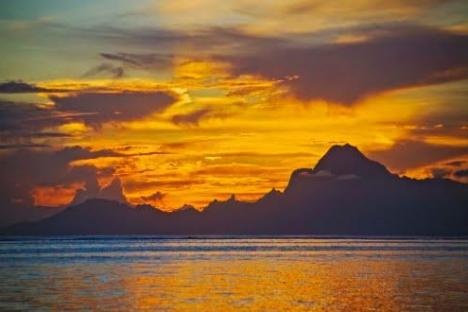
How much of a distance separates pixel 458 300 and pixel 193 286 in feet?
60.2

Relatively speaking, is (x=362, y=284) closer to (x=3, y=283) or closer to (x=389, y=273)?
(x=389, y=273)

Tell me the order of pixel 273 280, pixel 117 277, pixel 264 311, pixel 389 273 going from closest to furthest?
pixel 264 311 < pixel 273 280 < pixel 117 277 < pixel 389 273

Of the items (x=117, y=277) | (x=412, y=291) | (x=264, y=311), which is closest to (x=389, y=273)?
(x=412, y=291)

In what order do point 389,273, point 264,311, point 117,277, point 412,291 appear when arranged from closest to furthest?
1. point 264,311
2. point 412,291
3. point 117,277
4. point 389,273

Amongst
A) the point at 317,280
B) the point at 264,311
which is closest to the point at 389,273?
the point at 317,280

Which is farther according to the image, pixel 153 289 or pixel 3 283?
pixel 3 283

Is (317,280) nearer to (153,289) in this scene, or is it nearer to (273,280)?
(273,280)

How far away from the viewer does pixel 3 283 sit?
57.9 m

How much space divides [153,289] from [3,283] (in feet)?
37.9

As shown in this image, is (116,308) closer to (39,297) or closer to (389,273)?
(39,297)

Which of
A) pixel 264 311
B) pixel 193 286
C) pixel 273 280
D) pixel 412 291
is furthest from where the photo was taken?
pixel 273 280

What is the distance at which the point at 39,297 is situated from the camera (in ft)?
156

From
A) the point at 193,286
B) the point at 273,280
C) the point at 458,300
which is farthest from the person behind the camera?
the point at 273,280

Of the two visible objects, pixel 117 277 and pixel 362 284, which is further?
pixel 117 277
